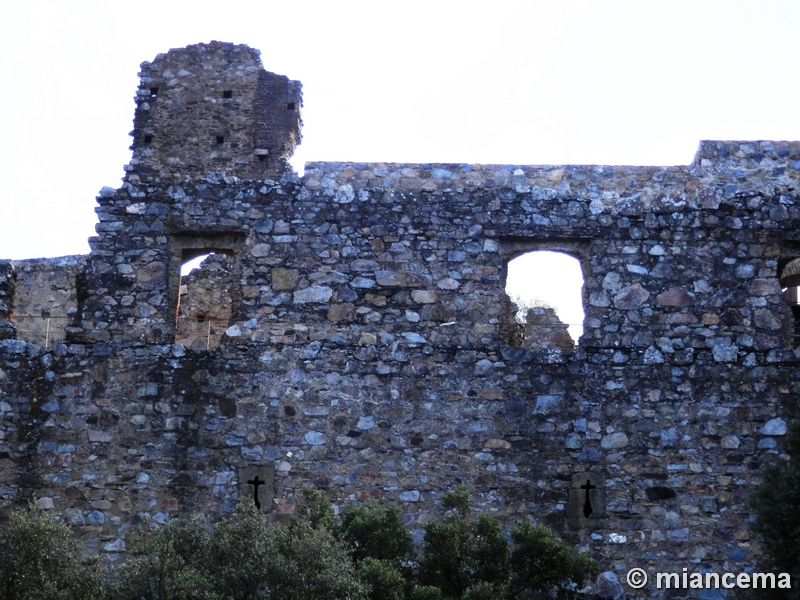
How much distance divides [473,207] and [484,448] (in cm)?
243

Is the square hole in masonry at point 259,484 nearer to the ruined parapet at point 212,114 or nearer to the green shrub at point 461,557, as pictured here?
the green shrub at point 461,557

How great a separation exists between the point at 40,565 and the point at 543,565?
13.5 ft

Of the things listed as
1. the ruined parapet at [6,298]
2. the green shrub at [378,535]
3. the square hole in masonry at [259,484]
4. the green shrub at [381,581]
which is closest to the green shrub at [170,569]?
the green shrub at [381,581]

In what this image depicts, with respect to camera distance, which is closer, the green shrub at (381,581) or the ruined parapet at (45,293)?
the green shrub at (381,581)

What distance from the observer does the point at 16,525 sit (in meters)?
9.88

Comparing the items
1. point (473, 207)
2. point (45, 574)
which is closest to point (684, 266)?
point (473, 207)

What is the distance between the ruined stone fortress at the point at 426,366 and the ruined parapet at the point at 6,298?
1.0 inches

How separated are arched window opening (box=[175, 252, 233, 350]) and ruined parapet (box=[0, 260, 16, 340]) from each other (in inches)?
196

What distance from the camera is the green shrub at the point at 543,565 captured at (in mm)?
10727

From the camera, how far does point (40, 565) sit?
31.6 feet

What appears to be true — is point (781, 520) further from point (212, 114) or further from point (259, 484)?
point (212, 114)

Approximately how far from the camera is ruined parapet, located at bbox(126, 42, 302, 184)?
66.1 ft

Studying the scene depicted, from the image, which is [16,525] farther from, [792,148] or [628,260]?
[792,148]

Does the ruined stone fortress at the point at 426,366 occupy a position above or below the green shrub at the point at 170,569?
above
